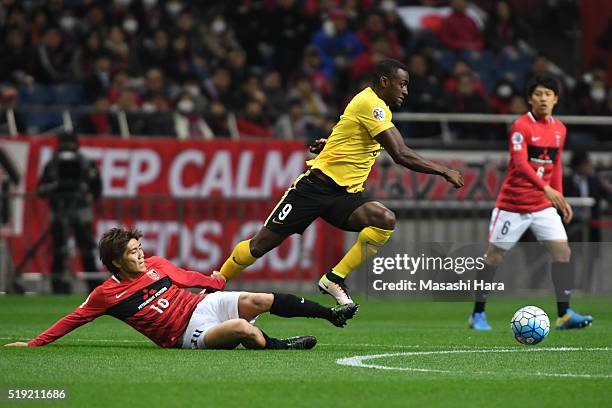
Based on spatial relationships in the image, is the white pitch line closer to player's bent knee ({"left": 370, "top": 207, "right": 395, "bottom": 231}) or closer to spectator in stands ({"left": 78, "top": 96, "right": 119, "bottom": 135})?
player's bent knee ({"left": 370, "top": 207, "right": 395, "bottom": 231})

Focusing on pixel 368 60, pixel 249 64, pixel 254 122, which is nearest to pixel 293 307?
pixel 254 122

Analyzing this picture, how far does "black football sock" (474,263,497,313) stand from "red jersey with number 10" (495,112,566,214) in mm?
Answer: 651

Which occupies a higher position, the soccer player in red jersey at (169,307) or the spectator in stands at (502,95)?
the spectator in stands at (502,95)

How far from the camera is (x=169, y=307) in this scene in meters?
10.5

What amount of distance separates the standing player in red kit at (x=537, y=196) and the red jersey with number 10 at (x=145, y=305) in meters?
4.01

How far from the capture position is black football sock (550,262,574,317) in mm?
13539

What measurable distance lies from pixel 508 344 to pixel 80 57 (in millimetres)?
11847

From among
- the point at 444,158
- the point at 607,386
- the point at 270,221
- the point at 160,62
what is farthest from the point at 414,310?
the point at 607,386

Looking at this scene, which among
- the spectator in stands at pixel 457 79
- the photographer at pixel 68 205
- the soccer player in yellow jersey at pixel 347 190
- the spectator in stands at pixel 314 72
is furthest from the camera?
the spectator in stands at pixel 457 79

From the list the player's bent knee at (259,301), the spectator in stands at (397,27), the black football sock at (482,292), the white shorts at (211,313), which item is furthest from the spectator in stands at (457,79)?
the white shorts at (211,313)

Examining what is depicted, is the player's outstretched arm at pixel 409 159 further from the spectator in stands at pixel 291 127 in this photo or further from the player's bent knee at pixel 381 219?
the spectator in stands at pixel 291 127

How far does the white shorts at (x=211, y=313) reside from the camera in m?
10.6

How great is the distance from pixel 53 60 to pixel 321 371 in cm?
1335

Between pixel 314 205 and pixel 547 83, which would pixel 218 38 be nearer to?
pixel 547 83
